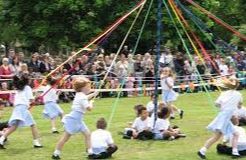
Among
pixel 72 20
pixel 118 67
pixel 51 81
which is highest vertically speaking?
pixel 72 20

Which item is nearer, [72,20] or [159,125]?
[159,125]

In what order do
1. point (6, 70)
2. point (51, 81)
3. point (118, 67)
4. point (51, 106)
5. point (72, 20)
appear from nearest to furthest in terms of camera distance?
point (51, 81)
point (51, 106)
point (6, 70)
point (118, 67)
point (72, 20)

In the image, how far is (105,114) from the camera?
1530 centimetres

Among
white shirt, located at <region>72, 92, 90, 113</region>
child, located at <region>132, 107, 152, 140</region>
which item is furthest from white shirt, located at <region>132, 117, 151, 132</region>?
white shirt, located at <region>72, 92, 90, 113</region>

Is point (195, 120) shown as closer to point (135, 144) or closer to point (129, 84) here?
point (135, 144)

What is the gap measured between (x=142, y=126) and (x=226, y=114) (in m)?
2.23

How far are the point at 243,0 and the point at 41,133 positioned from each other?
23594mm

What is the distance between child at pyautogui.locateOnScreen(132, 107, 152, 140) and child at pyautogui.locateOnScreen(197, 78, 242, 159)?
1849mm

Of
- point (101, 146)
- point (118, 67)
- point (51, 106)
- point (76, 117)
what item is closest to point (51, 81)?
point (51, 106)

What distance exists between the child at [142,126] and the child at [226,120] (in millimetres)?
1849

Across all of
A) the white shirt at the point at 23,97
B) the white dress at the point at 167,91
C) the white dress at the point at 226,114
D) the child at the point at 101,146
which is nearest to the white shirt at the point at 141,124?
the child at the point at 101,146

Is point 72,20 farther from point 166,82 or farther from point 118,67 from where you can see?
point 166,82

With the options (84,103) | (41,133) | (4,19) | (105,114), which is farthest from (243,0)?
(84,103)

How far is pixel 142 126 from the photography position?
11.0 metres
